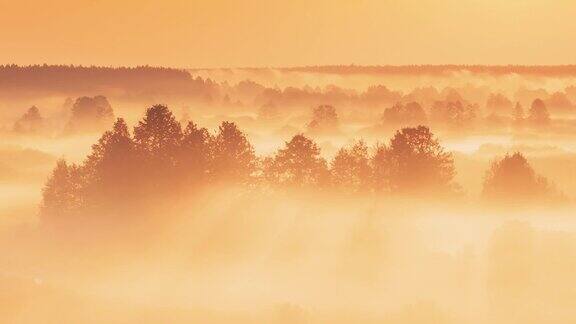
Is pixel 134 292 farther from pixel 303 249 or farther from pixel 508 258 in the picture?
pixel 508 258

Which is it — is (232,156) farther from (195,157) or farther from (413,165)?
(413,165)

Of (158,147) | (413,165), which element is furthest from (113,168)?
(413,165)

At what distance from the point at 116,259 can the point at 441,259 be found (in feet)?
58.2

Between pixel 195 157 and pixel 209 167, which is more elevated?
pixel 195 157

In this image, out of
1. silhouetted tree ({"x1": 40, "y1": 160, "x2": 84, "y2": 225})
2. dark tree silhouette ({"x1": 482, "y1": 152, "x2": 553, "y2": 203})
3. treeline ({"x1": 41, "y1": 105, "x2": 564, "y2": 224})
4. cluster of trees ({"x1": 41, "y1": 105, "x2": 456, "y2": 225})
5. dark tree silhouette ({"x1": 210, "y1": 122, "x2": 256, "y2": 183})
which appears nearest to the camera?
silhouetted tree ({"x1": 40, "y1": 160, "x2": 84, "y2": 225})

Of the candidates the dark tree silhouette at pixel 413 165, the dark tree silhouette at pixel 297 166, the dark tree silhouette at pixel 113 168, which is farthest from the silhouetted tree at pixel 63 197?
the dark tree silhouette at pixel 413 165

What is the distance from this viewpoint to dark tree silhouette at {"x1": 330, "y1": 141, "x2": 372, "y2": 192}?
102m

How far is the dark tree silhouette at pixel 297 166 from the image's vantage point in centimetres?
10006

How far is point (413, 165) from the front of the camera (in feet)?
334

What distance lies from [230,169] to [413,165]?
11500mm

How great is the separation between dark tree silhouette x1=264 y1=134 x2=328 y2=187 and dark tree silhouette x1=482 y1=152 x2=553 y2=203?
10.5 metres

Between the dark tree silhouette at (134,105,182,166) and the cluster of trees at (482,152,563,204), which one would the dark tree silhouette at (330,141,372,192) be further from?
the dark tree silhouette at (134,105,182,166)

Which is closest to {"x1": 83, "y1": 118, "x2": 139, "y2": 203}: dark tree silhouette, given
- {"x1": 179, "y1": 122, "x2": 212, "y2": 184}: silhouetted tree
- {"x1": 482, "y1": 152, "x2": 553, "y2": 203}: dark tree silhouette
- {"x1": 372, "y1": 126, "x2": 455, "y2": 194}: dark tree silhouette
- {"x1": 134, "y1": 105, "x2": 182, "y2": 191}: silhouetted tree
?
{"x1": 134, "y1": 105, "x2": 182, "y2": 191}: silhouetted tree

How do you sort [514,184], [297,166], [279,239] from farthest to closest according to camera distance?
Answer: 1. [297,166]
2. [514,184]
3. [279,239]
